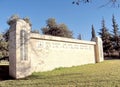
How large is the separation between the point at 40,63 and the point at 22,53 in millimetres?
2007

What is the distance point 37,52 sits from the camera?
1324cm

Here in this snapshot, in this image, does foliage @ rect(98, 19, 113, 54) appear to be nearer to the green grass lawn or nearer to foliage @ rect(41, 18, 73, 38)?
foliage @ rect(41, 18, 73, 38)

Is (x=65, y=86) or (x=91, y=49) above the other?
(x=91, y=49)

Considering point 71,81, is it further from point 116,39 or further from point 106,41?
point 116,39

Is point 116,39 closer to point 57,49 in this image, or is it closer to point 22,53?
point 57,49

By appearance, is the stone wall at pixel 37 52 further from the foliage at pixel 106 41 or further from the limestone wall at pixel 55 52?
the foliage at pixel 106 41

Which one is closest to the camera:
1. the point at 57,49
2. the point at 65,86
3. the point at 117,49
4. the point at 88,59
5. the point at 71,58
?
the point at 65,86

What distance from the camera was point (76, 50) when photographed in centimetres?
1777

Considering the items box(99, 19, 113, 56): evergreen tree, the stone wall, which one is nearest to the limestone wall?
the stone wall

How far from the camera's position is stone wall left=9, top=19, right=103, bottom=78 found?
11.7 m

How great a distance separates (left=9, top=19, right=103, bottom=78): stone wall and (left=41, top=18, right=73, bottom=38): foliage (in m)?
21.9

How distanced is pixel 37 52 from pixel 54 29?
91.5ft

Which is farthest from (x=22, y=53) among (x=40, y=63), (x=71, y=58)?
(x=71, y=58)

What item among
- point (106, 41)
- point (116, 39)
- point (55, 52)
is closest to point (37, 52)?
point (55, 52)
